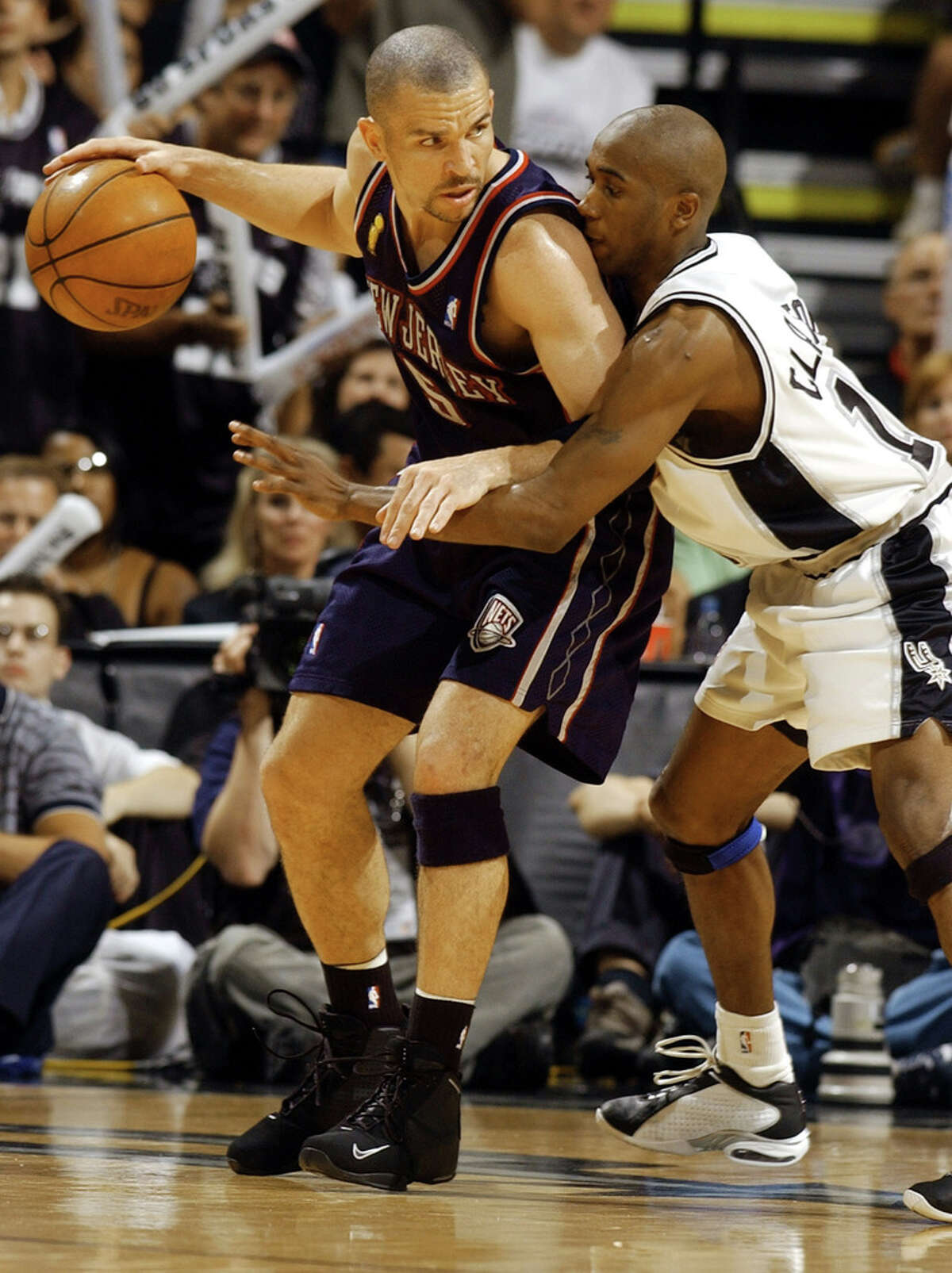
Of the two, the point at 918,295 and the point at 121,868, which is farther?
the point at 918,295

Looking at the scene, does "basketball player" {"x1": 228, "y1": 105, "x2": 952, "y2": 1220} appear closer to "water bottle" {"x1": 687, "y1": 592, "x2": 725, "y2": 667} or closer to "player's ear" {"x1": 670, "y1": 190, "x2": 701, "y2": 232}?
"player's ear" {"x1": 670, "y1": 190, "x2": 701, "y2": 232}

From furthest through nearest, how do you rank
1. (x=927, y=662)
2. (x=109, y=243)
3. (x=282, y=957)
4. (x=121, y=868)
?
1. (x=121, y=868)
2. (x=282, y=957)
3. (x=109, y=243)
4. (x=927, y=662)

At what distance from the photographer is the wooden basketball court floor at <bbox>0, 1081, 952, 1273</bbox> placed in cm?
194

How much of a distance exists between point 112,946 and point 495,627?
2.77m

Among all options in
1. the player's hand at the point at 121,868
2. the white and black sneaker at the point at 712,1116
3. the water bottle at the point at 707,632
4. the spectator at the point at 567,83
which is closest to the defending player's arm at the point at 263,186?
the white and black sneaker at the point at 712,1116

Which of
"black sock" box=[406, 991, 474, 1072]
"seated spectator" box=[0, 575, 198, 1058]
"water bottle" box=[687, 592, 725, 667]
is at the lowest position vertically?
"seated spectator" box=[0, 575, 198, 1058]

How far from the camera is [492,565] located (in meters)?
2.71

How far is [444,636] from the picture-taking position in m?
2.80

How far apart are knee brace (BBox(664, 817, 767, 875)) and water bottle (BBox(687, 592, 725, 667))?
7.51ft

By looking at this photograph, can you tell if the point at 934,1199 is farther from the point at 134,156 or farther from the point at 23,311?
the point at 23,311

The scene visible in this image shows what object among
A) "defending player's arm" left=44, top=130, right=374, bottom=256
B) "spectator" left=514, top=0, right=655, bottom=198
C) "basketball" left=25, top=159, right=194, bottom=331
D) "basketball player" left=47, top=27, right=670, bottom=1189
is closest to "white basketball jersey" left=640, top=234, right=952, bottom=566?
"basketball player" left=47, top=27, right=670, bottom=1189

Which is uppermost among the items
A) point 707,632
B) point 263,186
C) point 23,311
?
point 263,186

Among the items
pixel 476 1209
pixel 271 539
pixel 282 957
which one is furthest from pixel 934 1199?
pixel 271 539

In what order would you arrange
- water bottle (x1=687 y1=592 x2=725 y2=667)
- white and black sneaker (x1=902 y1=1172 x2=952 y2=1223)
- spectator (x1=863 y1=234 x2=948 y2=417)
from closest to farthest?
white and black sneaker (x1=902 y1=1172 x2=952 y2=1223) → water bottle (x1=687 y1=592 x2=725 y2=667) → spectator (x1=863 y1=234 x2=948 y2=417)
